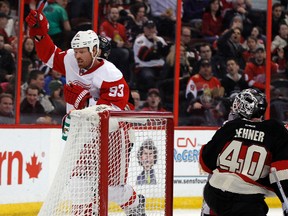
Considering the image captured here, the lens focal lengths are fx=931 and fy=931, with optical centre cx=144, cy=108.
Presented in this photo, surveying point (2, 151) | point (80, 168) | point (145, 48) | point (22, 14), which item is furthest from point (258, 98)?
point (145, 48)

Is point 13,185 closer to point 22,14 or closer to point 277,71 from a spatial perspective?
point 22,14

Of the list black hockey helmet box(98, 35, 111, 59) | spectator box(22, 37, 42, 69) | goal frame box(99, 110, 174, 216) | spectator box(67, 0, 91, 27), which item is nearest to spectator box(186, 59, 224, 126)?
spectator box(67, 0, 91, 27)

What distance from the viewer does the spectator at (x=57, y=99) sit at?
7832 mm

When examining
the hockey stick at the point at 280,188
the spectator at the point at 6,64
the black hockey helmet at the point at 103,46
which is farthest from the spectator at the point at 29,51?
the hockey stick at the point at 280,188

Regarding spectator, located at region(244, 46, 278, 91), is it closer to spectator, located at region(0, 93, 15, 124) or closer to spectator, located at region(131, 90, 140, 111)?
spectator, located at region(131, 90, 140, 111)

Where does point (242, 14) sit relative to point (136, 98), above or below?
above

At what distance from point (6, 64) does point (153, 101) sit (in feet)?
5.37

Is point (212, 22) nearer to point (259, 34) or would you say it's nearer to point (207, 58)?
point (207, 58)

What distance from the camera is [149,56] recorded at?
28.3 ft

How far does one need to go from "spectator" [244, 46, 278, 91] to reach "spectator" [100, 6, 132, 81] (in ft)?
4.91

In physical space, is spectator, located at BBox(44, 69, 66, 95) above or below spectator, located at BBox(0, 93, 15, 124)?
above

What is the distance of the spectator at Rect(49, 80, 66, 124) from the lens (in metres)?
7.83

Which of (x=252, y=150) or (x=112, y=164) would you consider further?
(x=112, y=164)

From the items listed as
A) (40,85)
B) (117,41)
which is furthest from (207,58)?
(40,85)
